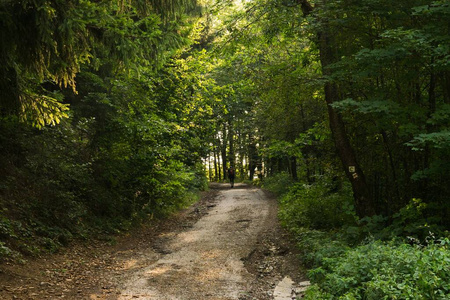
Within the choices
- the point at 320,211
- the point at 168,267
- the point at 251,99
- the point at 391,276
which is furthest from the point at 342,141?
the point at 168,267

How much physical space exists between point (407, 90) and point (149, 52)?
5.76 m

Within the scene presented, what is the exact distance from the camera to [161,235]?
11.0 m

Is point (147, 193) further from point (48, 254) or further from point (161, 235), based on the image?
point (48, 254)

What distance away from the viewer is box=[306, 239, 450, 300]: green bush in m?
Result: 4.05

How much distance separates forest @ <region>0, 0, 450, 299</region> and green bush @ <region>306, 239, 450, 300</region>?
3 centimetres

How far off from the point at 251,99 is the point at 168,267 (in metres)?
7.45

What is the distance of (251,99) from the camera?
13047 mm

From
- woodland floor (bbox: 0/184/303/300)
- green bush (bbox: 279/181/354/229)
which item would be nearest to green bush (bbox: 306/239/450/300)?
woodland floor (bbox: 0/184/303/300)

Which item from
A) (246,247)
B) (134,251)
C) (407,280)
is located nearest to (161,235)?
(134,251)

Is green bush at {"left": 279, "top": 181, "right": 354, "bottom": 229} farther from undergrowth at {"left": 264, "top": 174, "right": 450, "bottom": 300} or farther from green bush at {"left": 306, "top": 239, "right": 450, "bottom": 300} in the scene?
green bush at {"left": 306, "top": 239, "right": 450, "bottom": 300}

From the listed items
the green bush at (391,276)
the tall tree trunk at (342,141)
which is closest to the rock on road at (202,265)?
the green bush at (391,276)

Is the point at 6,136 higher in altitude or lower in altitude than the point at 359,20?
lower

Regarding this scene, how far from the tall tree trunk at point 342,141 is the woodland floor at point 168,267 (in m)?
2.19

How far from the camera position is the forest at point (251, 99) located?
18.0 ft
